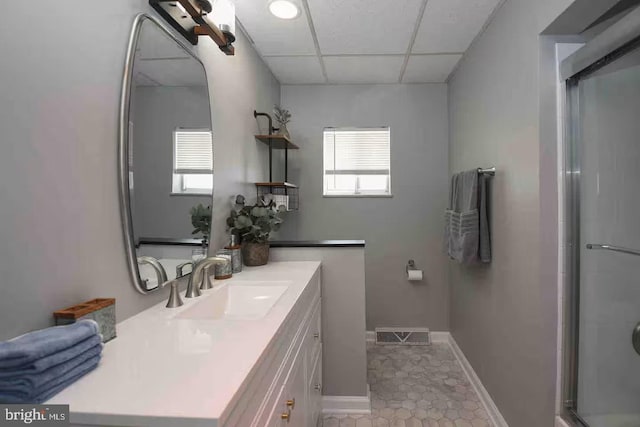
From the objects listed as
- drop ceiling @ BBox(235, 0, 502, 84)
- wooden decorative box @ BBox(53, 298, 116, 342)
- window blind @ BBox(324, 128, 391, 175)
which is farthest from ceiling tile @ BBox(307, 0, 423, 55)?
wooden decorative box @ BBox(53, 298, 116, 342)

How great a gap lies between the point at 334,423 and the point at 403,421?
1.36 feet

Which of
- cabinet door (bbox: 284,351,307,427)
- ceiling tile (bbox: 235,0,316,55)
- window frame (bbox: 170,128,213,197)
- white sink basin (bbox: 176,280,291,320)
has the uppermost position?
ceiling tile (bbox: 235,0,316,55)

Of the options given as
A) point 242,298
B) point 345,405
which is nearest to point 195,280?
point 242,298

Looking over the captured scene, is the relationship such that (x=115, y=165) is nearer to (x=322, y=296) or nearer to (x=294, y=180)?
(x=322, y=296)

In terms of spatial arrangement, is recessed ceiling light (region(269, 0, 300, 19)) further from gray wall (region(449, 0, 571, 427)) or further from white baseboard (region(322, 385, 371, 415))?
white baseboard (region(322, 385, 371, 415))

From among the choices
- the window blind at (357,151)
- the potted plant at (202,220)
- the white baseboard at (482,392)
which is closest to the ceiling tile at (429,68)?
the window blind at (357,151)

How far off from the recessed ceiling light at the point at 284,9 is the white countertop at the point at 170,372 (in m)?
1.66

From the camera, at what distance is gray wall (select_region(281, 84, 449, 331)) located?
9.05 ft

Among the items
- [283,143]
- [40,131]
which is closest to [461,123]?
[283,143]

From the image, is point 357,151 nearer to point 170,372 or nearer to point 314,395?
point 314,395

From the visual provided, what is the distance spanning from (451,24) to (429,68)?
2.02 ft

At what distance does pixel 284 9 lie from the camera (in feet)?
5.59

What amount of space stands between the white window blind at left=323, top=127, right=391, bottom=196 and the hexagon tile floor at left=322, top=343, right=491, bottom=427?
4.86ft

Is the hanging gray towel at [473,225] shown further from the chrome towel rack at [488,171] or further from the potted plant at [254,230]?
the potted plant at [254,230]
